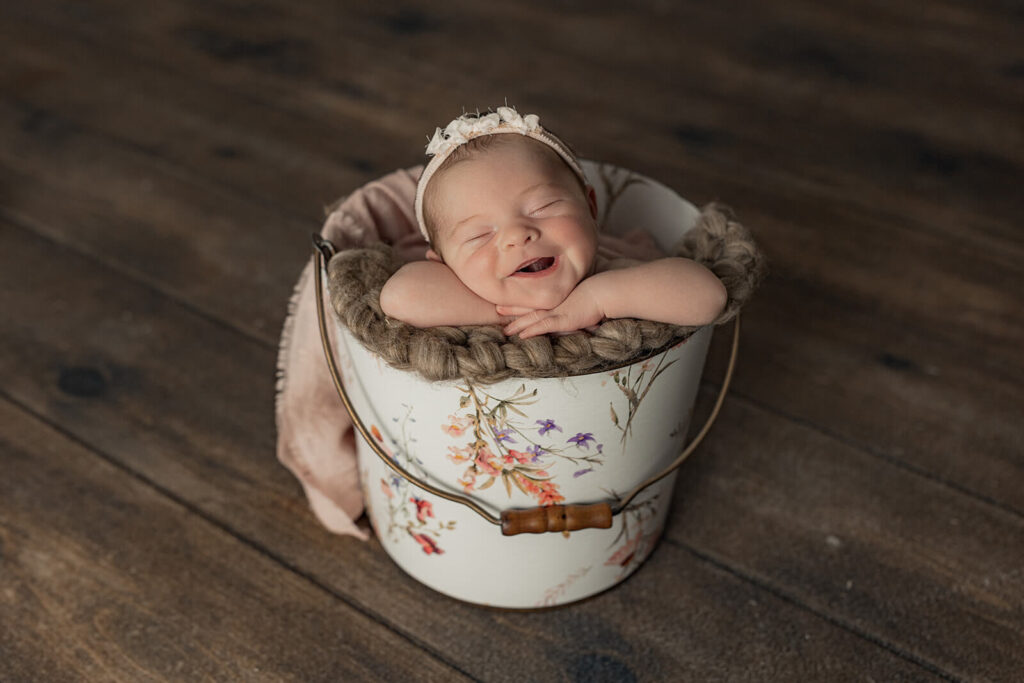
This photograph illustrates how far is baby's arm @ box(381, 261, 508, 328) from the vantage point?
26.1 inches

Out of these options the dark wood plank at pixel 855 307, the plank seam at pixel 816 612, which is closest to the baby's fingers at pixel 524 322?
the plank seam at pixel 816 612

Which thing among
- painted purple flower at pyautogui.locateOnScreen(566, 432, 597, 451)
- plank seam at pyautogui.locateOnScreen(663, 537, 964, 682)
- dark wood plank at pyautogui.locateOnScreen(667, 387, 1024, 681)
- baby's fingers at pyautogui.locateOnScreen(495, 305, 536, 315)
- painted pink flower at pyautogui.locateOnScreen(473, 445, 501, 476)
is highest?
baby's fingers at pyautogui.locateOnScreen(495, 305, 536, 315)

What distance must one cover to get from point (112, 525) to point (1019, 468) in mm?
854

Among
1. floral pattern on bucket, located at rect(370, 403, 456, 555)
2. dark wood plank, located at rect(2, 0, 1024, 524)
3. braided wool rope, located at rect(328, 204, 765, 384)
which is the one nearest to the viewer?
braided wool rope, located at rect(328, 204, 765, 384)

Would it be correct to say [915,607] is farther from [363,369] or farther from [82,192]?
[82,192]

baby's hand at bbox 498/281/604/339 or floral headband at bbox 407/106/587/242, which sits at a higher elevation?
floral headband at bbox 407/106/587/242

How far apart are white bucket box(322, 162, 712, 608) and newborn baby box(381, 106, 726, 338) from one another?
0.04 metres

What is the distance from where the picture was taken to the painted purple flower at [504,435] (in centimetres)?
68

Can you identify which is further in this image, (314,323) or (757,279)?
(314,323)

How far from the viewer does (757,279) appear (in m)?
0.72

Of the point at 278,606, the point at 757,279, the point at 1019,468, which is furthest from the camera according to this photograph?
the point at 1019,468

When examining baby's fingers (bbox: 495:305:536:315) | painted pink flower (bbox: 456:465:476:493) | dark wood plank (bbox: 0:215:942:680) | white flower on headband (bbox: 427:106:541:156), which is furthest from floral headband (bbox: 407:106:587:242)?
dark wood plank (bbox: 0:215:942:680)

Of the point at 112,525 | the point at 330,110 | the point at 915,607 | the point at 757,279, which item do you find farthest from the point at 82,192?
the point at 915,607

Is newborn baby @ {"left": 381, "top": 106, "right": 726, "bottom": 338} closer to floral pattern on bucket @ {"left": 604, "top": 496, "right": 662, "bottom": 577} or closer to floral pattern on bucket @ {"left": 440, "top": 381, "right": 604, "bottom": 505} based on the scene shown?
floral pattern on bucket @ {"left": 440, "top": 381, "right": 604, "bottom": 505}
